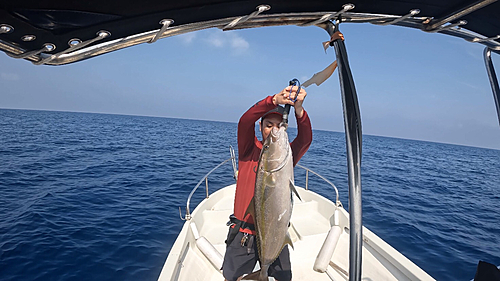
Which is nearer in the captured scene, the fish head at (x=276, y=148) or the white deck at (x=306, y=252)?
the fish head at (x=276, y=148)

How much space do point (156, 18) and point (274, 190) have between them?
1514 mm

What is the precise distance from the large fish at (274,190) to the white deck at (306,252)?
1974 mm

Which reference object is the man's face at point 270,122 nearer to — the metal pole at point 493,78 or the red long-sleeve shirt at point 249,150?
the red long-sleeve shirt at point 249,150

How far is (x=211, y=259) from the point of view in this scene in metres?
4.36

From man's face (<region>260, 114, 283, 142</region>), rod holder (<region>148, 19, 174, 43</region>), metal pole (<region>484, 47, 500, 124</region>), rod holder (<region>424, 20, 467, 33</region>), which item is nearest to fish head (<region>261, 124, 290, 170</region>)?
man's face (<region>260, 114, 283, 142</region>)

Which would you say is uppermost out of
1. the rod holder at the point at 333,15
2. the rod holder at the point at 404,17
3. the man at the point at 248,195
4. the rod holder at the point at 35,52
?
the rod holder at the point at 333,15

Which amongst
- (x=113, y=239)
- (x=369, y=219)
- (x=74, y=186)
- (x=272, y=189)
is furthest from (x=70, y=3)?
(x=74, y=186)

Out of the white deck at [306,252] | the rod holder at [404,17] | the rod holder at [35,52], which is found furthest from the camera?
the white deck at [306,252]

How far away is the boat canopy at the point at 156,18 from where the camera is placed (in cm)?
135

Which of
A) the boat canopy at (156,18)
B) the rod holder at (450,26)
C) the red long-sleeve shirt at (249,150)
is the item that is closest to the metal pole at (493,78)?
the boat canopy at (156,18)

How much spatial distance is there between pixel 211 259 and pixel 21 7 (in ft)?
13.5

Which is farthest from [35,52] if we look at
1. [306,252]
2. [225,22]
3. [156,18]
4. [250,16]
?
[306,252]

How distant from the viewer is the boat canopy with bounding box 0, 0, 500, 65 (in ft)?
4.43

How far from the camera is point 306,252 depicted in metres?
5.07
